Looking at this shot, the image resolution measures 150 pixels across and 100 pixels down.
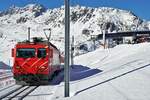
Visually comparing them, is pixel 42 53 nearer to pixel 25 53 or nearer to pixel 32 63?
pixel 32 63

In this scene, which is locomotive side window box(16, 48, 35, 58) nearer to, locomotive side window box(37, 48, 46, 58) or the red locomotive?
the red locomotive

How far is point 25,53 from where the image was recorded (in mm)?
28188

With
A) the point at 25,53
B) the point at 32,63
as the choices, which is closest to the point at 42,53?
the point at 32,63

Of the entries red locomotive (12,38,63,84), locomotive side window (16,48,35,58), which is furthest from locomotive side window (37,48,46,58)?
locomotive side window (16,48,35,58)

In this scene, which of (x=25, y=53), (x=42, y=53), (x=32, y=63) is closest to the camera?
(x=32, y=63)

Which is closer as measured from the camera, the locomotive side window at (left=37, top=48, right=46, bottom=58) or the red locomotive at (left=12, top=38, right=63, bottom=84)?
the red locomotive at (left=12, top=38, right=63, bottom=84)

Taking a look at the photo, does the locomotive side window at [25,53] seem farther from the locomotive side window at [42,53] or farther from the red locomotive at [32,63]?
the locomotive side window at [42,53]

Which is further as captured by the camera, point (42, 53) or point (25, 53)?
point (25, 53)

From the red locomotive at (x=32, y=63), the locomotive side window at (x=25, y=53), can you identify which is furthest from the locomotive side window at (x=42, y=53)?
the locomotive side window at (x=25, y=53)

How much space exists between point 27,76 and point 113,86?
8.33m

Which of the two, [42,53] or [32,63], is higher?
[42,53]

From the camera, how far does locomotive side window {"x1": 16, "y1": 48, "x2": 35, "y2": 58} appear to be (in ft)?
92.1

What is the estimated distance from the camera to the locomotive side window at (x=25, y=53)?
2808 cm

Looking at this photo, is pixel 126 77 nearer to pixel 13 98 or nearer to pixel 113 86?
pixel 113 86
